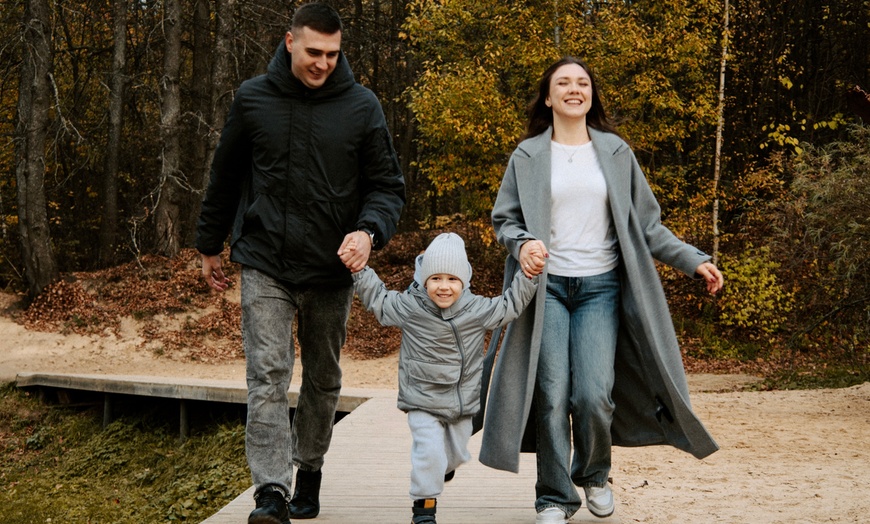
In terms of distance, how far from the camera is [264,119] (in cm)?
394

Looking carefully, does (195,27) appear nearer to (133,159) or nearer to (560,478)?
(133,159)

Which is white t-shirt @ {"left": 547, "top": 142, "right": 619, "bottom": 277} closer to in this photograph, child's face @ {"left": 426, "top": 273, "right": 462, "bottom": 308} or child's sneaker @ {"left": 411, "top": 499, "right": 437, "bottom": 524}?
child's face @ {"left": 426, "top": 273, "right": 462, "bottom": 308}

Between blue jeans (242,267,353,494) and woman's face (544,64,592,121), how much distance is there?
4.04 feet

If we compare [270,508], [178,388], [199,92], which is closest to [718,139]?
[178,388]

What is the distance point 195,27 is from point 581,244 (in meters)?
18.6

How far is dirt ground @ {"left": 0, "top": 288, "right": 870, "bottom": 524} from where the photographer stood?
6156 millimetres

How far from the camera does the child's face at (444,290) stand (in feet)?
12.8

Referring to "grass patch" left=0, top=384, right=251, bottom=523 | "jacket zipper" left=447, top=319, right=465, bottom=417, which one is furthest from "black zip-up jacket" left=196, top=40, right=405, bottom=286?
"grass patch" left=0, top=384, right=251, bottom=523

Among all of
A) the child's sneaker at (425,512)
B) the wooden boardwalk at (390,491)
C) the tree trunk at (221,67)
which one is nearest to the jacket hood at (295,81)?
the child's sneaker at (425,512)

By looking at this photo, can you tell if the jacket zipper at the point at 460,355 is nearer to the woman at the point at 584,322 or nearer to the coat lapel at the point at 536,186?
the woman at the point at 584,322

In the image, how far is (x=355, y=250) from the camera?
12.4ft

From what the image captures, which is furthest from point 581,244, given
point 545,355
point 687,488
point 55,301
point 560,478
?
point 55,301

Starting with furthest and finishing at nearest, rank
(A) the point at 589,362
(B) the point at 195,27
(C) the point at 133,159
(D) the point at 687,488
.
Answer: (C) the point at 133,159 → (B) the point at 195,27 → (D) the point at 687,488 → (A) the point at 589,362

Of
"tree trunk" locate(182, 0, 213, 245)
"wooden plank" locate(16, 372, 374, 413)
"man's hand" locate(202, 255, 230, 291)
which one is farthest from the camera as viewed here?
"tree trunk" locate(182, 0, 213, 245)
